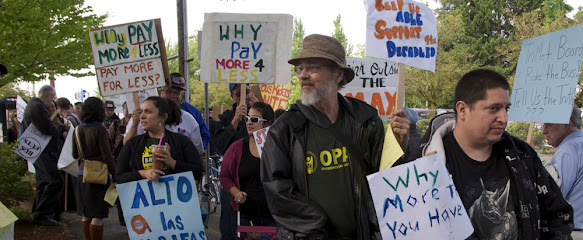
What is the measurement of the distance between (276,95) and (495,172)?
7534 millimetres

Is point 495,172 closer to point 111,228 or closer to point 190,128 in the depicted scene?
point 190,128

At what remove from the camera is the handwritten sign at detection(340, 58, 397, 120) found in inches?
326

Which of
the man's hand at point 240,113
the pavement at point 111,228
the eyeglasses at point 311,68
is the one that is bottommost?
the pavement at point 111,228

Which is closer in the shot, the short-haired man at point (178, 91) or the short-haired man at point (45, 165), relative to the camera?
the short-haired man at point (178, 91)

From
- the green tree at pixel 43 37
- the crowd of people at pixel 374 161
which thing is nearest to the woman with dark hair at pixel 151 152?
the crowd of people at pixel 374 161

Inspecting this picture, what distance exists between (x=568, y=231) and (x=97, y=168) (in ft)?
17.0

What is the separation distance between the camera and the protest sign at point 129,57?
258 inches

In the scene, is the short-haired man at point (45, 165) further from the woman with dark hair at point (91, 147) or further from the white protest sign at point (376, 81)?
the white protest sign at point (376, 81)

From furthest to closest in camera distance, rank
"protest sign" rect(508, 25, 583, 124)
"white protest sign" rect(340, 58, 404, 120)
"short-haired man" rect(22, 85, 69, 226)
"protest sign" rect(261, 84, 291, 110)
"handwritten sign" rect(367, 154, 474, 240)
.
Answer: "protest sign" rect(261, 84, 291, 110), "white protest sign" rect(340, 58, 404, 120), "short-haired man" rect(22, 85, 69, 226), "protest sign" rect(508, 25, 583, 124), "handwritten sign" rect(367, 154, 474, 240)

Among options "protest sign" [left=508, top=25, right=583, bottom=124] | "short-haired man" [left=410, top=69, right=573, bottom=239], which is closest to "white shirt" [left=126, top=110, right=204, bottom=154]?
"protest sign" [left=508, top=25, right=583, bottom=124]

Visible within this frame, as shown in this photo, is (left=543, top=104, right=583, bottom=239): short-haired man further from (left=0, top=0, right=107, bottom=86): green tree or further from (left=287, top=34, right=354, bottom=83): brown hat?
(left=0, top=0, right=107, bottom=86): green tree

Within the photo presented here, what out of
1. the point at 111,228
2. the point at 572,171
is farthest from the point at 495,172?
the point at 111,228

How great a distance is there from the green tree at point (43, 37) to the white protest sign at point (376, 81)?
18.0 ft

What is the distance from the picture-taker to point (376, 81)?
8477mm
